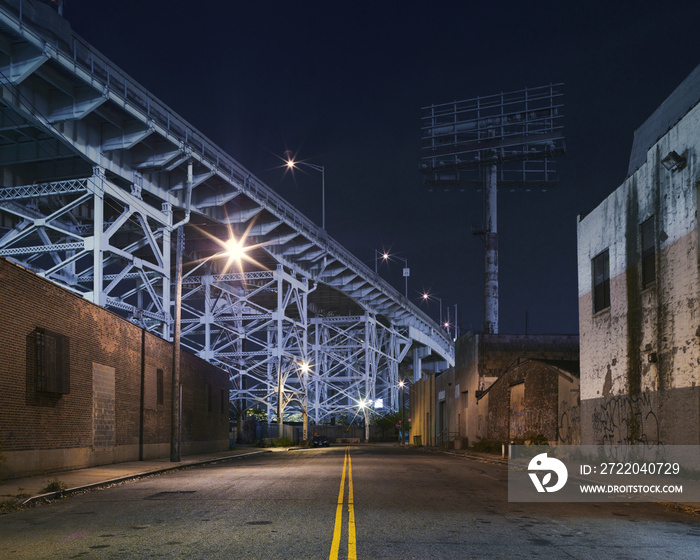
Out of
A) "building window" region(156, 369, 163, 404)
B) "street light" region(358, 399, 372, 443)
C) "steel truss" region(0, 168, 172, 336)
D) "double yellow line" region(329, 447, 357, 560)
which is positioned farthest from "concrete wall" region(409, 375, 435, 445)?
"double yellow line" region(329, 447, 357, 560)

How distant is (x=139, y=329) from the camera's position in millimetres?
31406

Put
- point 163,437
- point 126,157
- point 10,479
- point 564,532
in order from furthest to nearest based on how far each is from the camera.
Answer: point 126,157 < point 163,437 < point 10,479 < point 564,532

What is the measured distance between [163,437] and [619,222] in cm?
2170

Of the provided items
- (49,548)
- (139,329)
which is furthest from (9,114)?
(49,548)

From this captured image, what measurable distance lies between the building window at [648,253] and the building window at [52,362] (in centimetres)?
1659

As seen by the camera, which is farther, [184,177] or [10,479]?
[184,177]

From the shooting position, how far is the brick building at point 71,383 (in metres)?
20.4

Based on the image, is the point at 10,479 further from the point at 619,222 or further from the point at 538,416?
the point at 538,416

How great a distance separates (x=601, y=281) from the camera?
2519 centimetres

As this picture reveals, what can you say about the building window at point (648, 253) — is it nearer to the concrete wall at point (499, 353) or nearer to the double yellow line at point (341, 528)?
the double yellow line at point (341, 528)

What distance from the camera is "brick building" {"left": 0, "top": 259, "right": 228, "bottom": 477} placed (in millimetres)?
20359

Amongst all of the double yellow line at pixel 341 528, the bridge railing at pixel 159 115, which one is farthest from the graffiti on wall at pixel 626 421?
the bridge railing at pixel 159 115

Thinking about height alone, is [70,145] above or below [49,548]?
above

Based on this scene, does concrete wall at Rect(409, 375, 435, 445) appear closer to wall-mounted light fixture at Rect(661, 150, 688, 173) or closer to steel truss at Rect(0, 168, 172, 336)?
steel truss at Rect(0, 168, 172, 336)
